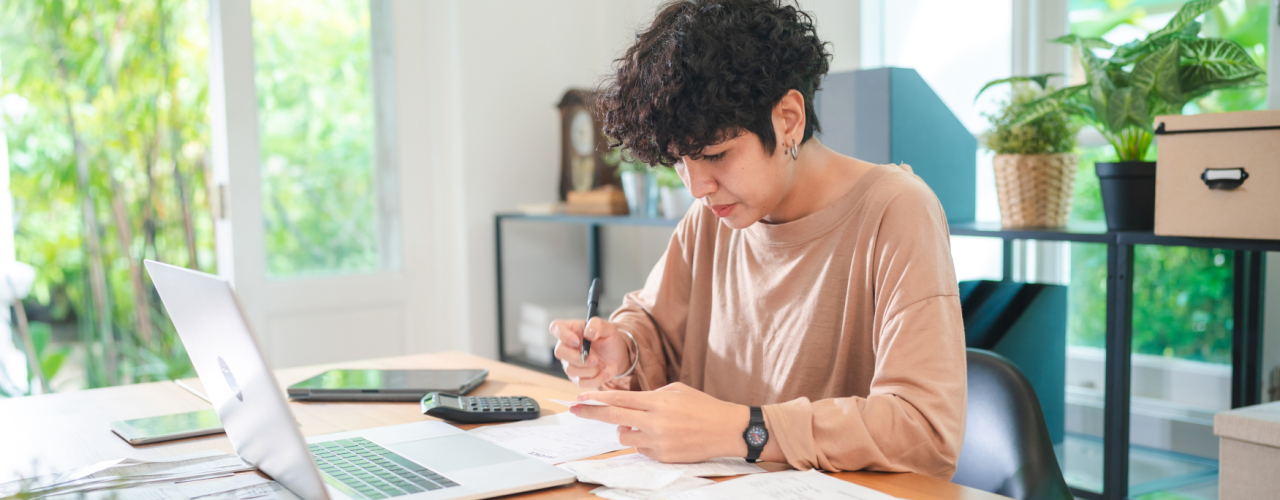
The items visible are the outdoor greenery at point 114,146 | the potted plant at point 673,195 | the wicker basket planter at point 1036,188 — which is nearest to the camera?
the wicker basket planter at point 1036,188

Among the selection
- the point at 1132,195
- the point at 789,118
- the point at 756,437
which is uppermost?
the point at 789,118

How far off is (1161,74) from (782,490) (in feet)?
3.82

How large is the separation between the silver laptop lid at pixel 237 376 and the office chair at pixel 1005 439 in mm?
740

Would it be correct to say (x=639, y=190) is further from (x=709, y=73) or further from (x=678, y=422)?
(x=678, y=422)

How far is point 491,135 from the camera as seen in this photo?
121 inches

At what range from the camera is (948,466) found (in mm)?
938

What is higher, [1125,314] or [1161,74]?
[1161,74]

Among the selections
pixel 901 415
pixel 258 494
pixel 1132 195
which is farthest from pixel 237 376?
pixel 1132 195

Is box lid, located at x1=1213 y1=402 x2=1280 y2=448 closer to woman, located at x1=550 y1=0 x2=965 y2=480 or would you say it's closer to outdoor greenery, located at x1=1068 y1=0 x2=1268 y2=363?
woman, located at x1=550 y1=0 x2=965 y2=480

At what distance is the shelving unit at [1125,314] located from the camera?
1525 millimetres

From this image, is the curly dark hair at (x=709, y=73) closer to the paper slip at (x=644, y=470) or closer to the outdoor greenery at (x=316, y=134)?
the paper slip at (x=644, y=470)

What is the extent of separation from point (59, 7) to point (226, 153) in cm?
109

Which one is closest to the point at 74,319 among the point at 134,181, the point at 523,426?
the point at 134,181

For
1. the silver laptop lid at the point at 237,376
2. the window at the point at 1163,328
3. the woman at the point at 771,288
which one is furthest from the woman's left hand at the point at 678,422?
the window at the point at 1163,328
